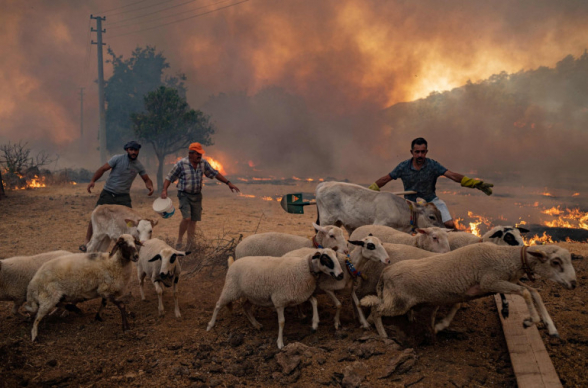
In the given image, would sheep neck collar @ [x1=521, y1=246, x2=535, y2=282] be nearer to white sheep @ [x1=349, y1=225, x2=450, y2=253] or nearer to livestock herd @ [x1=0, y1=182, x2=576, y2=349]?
livestock herd @ [x1=0, y1=182, x2=576, y2=349]

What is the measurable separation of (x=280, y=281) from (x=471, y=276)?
2.30 m

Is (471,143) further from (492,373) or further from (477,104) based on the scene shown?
(492,373)

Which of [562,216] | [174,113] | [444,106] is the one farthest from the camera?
[444,106]

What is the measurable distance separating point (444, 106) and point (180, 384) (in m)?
34.6

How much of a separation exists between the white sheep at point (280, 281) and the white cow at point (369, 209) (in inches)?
113

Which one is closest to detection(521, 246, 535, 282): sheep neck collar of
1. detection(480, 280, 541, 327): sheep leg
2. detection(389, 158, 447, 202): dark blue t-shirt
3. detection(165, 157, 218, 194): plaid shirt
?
detection(480, 280, 541, 327): sheep leg

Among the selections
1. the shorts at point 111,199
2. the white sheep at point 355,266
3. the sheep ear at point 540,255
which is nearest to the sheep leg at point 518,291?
the sheep ear at point 540,255

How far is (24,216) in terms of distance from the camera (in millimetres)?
13039

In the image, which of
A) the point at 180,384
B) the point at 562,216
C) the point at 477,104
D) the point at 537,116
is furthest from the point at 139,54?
the point at 180,384

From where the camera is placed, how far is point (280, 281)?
493 centimetres

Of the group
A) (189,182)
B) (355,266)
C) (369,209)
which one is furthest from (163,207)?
(355,266)

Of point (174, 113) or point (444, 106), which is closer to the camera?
point (174, 113)

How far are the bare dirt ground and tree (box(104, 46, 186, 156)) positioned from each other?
3489 centimetres

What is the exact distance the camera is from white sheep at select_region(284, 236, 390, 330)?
4.90 meters
